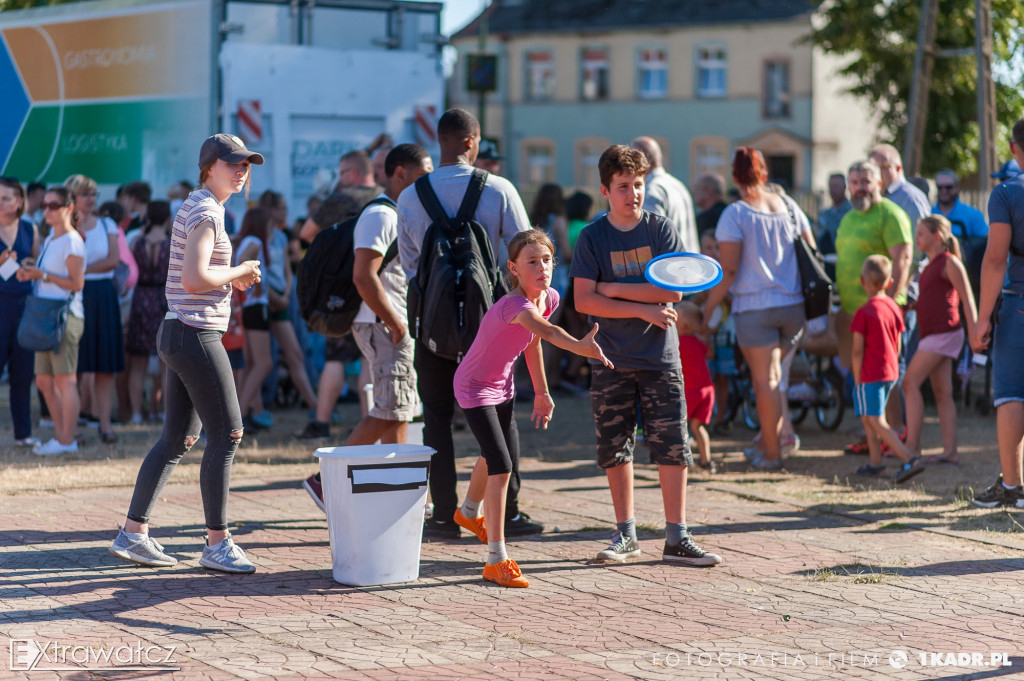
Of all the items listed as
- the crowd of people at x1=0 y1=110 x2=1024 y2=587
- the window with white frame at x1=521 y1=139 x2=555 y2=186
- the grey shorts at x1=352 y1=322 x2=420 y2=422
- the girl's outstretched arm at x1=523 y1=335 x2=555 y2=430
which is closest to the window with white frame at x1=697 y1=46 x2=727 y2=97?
the window with white frame at x1=521 y1=139 x2=555 y2=186

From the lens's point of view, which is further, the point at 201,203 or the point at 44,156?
the point at 44,156

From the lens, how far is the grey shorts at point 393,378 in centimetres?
745

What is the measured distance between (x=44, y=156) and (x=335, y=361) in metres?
6.98

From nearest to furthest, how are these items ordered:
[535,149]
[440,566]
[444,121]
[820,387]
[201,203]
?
[201,203]
[440,566]
[444,121]
[820,387]
[535,149]

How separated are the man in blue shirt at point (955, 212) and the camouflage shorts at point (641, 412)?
268 inches

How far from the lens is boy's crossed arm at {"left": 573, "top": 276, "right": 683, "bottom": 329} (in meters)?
6.48

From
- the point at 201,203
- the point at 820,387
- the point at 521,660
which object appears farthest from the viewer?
the point at 820,387

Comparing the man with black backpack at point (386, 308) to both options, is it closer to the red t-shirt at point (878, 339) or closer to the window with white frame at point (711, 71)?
the red t-shirt at point (878, 339)

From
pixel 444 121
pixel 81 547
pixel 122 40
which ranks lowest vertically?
pixel 81 547

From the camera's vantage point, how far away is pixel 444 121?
710cm

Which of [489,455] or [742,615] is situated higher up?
[489,455]

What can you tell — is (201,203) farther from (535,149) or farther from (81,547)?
(535,149)

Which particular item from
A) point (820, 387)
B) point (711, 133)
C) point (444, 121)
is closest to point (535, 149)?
point (711, 133)

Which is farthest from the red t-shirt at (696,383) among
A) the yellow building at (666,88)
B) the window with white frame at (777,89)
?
the window with white frame at (777,89)
